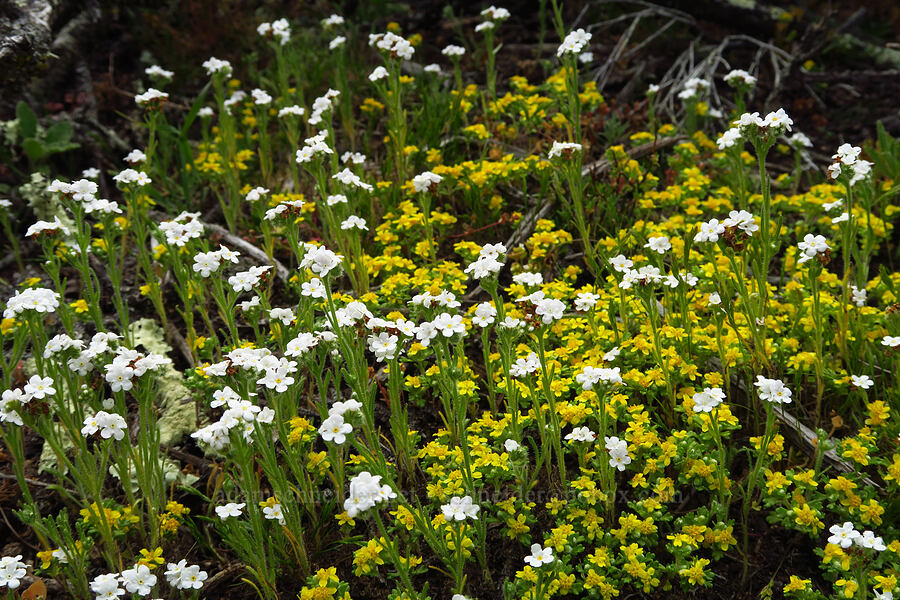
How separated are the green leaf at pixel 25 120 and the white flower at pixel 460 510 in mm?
3812

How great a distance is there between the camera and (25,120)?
4.40 m

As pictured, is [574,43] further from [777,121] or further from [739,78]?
[777,121]

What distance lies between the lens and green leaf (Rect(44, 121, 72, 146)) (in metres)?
4.42

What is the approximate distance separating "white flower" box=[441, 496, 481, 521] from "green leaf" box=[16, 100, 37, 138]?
150 inches

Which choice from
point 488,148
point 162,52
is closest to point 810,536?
point 488,148

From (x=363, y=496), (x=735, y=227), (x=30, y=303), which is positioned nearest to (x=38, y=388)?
(x=30, y=303)

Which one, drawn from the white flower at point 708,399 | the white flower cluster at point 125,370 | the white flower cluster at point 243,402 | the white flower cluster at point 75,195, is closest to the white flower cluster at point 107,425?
the white flower cluster at point 125,370

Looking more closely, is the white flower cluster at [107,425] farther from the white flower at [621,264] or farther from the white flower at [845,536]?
the white flower at [845,536]

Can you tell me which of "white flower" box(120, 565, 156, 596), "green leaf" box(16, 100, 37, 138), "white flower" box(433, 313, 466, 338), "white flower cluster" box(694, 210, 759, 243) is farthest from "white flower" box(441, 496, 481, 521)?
"green leaf" box(16, 100, 37, 138)

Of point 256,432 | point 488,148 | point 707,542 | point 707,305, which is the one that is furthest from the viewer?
point 488,148

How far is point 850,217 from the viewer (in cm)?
297

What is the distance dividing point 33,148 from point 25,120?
21 cm

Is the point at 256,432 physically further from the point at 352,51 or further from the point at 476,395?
the point at 352,51

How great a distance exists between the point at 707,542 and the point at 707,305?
46.3 inches
